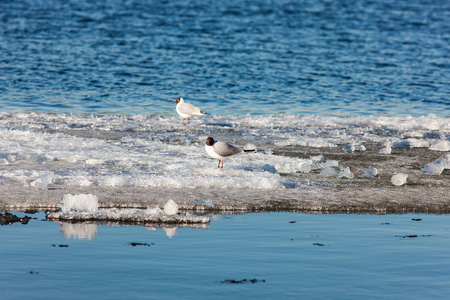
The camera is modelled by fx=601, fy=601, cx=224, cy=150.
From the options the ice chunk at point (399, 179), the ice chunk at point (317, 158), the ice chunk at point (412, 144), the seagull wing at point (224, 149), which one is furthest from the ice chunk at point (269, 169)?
the ice chunk at point (412, 144)

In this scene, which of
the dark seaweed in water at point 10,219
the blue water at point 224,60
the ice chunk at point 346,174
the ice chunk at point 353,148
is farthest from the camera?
the blue water at point 224,60

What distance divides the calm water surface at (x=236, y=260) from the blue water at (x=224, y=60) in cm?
1038

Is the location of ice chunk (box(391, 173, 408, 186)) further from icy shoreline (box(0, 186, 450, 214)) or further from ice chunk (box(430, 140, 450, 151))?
ice chunk (box(430, 140, 450, 151))

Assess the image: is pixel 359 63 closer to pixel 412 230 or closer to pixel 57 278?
pixel 412 230

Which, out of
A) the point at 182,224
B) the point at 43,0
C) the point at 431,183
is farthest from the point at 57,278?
the point at 43,0

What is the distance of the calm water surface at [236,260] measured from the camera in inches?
192

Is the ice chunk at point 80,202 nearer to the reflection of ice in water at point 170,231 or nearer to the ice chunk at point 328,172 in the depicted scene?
the reflection of ice in water at point 170,231

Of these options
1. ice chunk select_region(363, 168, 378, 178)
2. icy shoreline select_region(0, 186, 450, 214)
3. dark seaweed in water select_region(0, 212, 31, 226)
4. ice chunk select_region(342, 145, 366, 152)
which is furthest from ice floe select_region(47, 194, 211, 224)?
ice chunk select_region(342, 145, 366, 152)

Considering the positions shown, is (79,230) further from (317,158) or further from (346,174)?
(317,158)

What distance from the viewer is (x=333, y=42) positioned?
31422mm

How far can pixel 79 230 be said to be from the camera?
21.2 feet

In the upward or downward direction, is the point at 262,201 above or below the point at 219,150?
below

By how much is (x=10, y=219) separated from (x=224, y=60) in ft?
65.9

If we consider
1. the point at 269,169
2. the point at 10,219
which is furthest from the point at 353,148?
the point at 10,219
